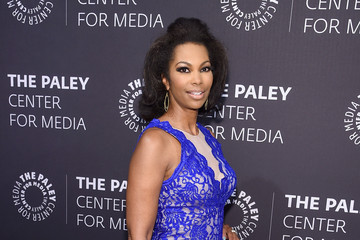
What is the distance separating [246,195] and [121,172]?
84 cm

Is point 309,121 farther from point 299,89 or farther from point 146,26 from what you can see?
point 146,26

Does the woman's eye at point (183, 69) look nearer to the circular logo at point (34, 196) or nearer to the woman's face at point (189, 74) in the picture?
the woman's face at point (189, 74)

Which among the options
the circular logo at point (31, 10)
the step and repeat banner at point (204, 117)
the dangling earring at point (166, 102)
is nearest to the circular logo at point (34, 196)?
the step and repeat banner at point (204, 117)

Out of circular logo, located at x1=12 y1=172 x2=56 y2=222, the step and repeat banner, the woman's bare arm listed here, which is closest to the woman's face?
the woman's bare arm

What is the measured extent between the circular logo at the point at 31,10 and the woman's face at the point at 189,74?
1108mm

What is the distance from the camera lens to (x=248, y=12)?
193 centimetres

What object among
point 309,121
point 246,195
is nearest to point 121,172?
point 246,195

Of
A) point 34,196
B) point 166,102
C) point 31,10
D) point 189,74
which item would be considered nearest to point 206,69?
point 189,74

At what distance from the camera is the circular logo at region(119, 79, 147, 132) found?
6.83 feet

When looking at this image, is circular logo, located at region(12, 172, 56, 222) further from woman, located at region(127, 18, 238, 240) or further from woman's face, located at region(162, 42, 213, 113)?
woman's face, located at region(162, 42, 213, 113)

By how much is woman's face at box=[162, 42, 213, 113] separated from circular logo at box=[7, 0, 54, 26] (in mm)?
1108

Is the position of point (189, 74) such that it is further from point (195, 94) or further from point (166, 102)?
point (166, 102)

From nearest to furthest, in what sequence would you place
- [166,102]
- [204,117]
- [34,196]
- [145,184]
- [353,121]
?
[145,184]
[166,102]
[353,121]
[204,117]
[34,196]

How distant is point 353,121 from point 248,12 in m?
0.89
